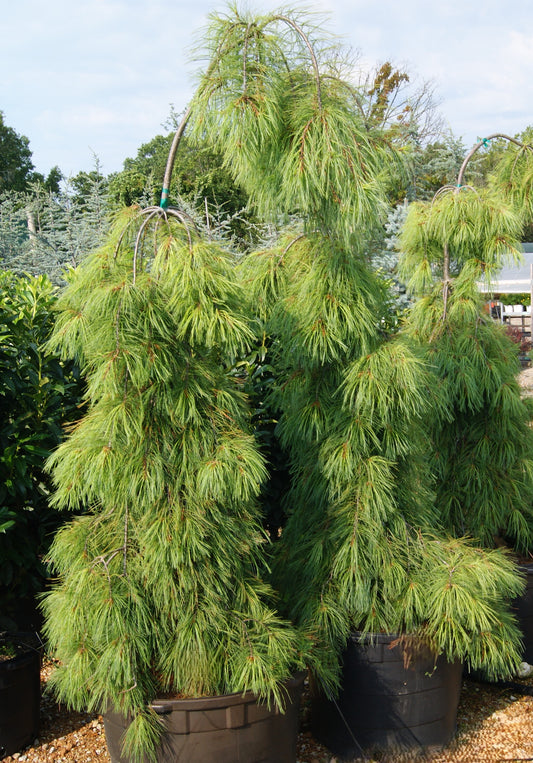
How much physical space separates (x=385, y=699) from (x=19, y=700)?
3.71 feet

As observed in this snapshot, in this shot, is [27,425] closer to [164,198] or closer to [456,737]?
[164,198]

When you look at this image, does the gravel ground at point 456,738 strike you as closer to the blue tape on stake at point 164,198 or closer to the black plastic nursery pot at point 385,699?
the black plastic nursery pot at point 385,699

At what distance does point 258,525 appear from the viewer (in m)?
1.76

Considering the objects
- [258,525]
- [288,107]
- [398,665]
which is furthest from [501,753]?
[288,107]

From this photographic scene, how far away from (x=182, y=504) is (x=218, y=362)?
393mm

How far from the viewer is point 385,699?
6.56ft

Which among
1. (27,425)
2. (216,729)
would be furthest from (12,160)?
(216,729)

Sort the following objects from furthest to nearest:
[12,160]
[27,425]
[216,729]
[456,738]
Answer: [12,160]
[27,425]
[456,738]
[216,729]

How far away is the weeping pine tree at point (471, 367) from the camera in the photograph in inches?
101

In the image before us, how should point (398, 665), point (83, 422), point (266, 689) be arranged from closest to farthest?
point (266, 689), point (83, 422), point (398, 665)

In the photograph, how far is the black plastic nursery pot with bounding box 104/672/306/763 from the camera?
159 cm

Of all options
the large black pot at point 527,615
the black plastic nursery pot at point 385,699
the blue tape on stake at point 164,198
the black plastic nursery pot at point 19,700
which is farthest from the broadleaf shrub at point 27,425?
the large black pot at point 527,615

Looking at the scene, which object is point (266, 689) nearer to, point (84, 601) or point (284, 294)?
point (84, 601)

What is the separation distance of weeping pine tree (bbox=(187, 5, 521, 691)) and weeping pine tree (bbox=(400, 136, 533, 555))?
1.72ft
